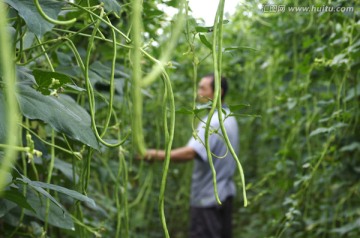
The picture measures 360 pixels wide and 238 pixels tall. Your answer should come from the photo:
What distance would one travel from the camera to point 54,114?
2.16 feet

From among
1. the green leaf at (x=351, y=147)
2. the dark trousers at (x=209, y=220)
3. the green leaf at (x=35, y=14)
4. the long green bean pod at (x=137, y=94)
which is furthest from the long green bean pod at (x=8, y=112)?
the dark trousers at (x=209, y=220)

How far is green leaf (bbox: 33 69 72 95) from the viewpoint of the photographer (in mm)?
650

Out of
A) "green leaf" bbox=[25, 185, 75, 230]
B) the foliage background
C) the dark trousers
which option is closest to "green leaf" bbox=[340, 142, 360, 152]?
the foliage background

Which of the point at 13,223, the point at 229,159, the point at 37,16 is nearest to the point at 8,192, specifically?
the point at 37,16

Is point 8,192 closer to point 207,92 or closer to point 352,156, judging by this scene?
point 352,156

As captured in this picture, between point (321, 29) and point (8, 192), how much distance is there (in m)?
1.39

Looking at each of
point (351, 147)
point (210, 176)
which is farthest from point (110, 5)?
point (210, 176)

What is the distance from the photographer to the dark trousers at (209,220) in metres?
2.15

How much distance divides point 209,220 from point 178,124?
0.91 metres

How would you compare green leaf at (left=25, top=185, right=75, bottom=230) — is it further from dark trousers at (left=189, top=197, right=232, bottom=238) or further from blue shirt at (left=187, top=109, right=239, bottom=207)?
dark trousers at (left=189, top=197, right=232, bottom=238)

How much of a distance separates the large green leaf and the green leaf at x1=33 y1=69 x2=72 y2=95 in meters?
0.01

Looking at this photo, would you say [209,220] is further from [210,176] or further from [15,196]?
[15,196]

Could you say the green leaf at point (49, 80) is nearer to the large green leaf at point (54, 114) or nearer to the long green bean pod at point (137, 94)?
the large green leaf at point (54, 114)

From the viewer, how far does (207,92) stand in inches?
89.8
